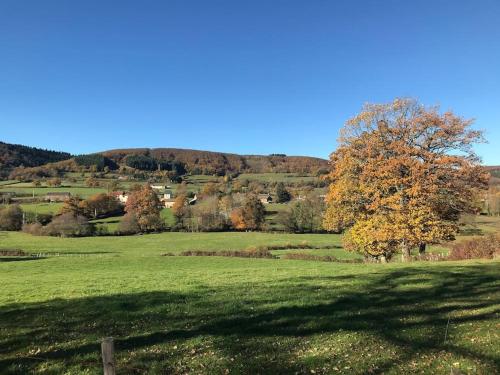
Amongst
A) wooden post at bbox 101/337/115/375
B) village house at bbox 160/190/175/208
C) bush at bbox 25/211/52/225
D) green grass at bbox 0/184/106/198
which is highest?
green grass at bbox 0/184/106/198

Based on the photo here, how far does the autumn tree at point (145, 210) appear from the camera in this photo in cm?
10181

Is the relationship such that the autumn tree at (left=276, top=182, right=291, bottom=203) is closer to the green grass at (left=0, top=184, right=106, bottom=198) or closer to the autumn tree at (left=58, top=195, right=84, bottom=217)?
the green grass at (left=0, top=184, right=106, bottom=198)

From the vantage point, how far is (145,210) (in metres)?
108

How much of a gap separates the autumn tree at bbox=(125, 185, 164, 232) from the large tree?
75759 mm

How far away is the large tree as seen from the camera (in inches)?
1177

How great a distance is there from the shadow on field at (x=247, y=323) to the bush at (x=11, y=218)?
326 feet

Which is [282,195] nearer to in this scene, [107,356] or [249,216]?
[249,216]

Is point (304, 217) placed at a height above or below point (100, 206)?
below

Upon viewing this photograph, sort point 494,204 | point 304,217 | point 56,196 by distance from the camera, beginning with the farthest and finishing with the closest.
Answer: point 56,196 → point 494,204 → point 304,217

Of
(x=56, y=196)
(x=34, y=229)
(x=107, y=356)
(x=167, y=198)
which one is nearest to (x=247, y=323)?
(x=107, y=356)

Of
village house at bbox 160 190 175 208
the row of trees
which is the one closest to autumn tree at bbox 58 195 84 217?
→ village house at bbox 160 190 175 208

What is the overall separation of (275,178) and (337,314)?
188 metres

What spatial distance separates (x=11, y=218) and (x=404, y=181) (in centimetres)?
10017

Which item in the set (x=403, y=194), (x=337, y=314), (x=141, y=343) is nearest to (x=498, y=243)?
(x=403, y=194)
